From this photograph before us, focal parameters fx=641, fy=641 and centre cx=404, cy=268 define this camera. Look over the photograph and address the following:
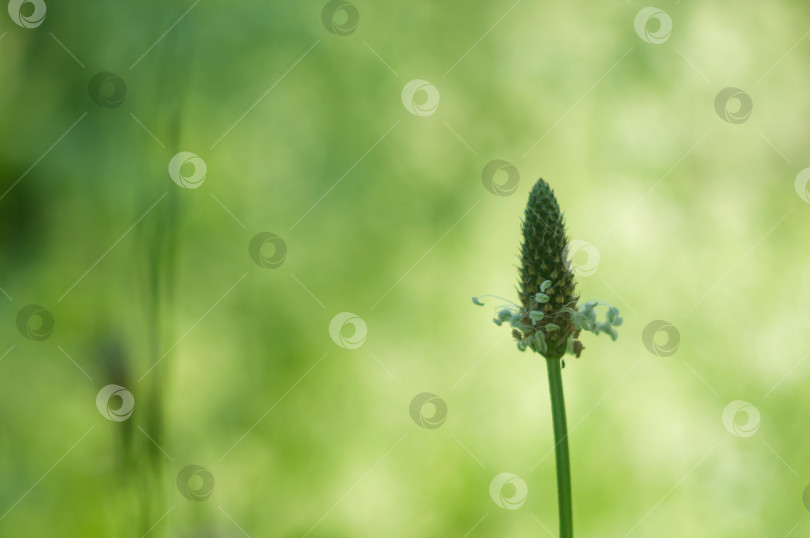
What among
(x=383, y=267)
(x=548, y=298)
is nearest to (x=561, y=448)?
(x=548, y=298)

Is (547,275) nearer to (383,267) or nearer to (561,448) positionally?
(561,448)

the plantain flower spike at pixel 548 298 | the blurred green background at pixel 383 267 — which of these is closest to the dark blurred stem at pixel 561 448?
the plantain flower spike at pixel 548 298

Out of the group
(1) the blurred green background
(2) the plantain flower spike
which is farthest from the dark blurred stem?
(1) the blurred green background

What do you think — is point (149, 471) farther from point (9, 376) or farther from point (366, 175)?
point (366, 175)

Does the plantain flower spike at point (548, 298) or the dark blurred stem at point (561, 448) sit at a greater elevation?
the plantain flower spike at point (548, 298)

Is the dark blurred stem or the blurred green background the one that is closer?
the dark blurred stem

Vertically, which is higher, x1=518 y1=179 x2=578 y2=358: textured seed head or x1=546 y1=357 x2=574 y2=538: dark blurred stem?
x1=518 y1=179 x2=578 y2=358: textured seed head

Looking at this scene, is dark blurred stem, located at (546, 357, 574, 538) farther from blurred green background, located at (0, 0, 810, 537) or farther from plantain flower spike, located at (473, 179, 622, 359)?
blurred green background, located at (0, 0, 810, 537)

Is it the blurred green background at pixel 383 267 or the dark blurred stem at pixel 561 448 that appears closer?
the dark blurred stem at pixel 561 448

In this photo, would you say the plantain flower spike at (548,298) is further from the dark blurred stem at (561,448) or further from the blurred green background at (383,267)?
the blurred green background at (383,267)
